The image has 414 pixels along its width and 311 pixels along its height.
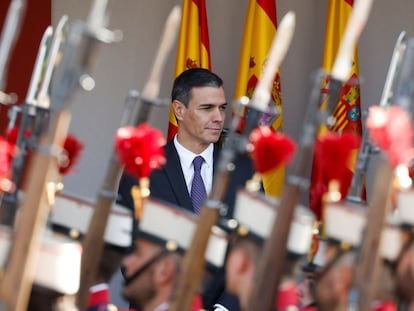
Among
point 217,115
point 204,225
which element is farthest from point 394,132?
point 217,115

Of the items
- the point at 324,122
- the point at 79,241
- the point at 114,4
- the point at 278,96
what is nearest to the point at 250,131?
the point at 324,122

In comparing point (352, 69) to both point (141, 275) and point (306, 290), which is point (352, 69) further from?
point (141, 275)

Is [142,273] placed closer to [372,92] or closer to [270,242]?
[270,242]

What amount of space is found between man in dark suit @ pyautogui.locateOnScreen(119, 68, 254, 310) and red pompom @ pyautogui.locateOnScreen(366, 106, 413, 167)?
1603 mm

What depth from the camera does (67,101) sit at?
2238mm

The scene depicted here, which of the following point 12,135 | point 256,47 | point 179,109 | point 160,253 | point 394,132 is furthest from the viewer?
point 256,47

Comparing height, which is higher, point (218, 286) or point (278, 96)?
point (278, 96)

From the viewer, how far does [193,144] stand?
4.02m

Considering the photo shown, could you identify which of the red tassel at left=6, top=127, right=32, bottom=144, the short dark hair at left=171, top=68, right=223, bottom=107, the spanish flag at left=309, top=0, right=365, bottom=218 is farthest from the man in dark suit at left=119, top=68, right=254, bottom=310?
the red tassel at left=6, top=127, right=32, bottom=144

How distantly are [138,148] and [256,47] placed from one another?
98.7 inches

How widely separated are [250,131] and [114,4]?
2.94 metres

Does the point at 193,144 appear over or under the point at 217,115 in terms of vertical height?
under

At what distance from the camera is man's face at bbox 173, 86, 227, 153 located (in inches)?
158

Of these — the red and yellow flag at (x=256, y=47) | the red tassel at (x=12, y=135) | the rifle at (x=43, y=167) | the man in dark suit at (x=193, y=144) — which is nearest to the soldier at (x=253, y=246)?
the rifle at (x=43, y=167)
